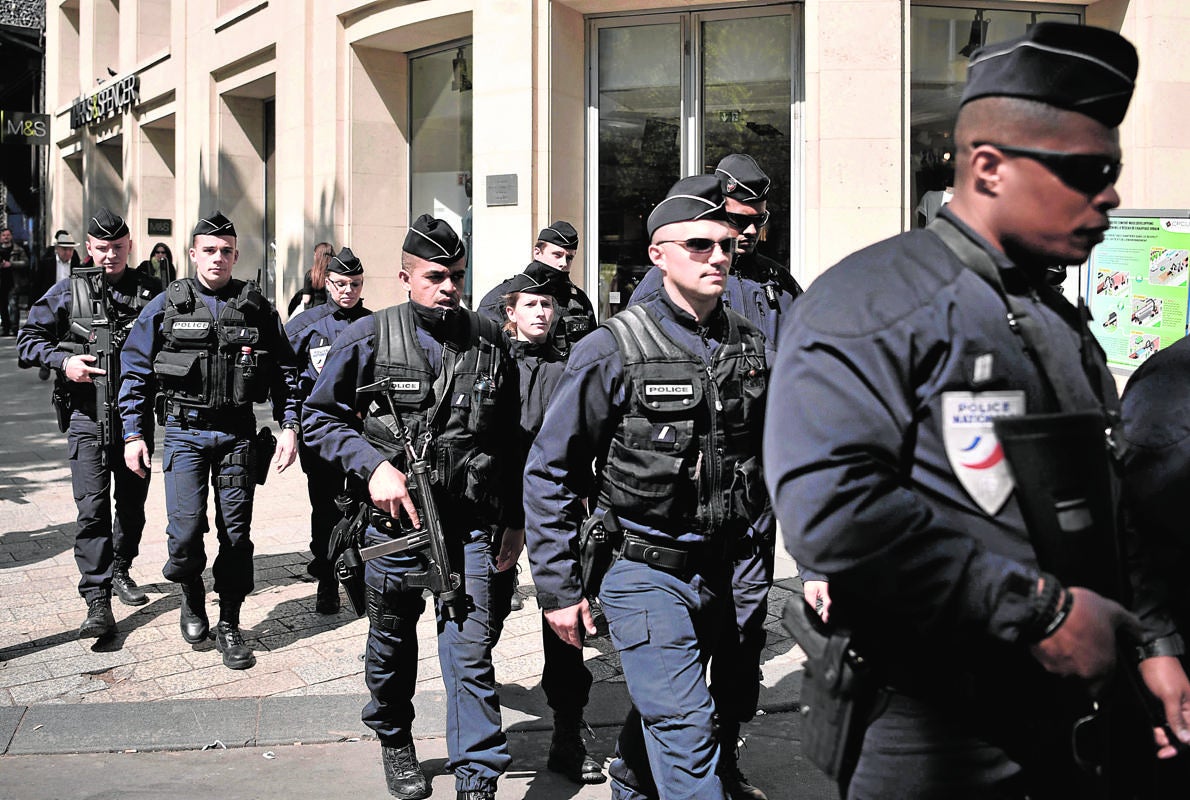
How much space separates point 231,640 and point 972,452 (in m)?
4.61

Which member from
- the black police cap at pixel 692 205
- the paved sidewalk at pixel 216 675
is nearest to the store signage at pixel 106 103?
the paved sidewalk at pixel 216 675

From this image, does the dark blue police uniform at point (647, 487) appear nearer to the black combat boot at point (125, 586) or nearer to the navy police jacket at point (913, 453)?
the navy police jacket at point (913, 453)

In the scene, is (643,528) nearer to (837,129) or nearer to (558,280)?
(558,280)

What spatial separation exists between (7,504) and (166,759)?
554cm

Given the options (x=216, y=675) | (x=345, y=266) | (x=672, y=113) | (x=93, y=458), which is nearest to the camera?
(x=216, y=675)

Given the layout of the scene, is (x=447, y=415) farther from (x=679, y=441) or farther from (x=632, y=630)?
(x=632, y=630)

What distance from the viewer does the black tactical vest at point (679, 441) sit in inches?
137

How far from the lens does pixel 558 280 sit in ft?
20.0

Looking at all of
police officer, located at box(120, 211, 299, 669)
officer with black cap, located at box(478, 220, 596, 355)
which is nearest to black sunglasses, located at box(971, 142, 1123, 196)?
officer with black cap, located at box(478, 220, 596, 355)

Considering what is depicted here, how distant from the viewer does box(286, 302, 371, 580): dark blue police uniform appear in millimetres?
6762

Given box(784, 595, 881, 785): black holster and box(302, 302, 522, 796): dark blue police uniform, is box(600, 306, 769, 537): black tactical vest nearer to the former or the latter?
box(302, 302, 522, 796): dark blue police uniform

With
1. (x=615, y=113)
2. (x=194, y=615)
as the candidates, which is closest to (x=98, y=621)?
(x=194, y=615)

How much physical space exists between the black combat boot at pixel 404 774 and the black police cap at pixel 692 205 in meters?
2.07

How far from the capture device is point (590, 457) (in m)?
3.62
